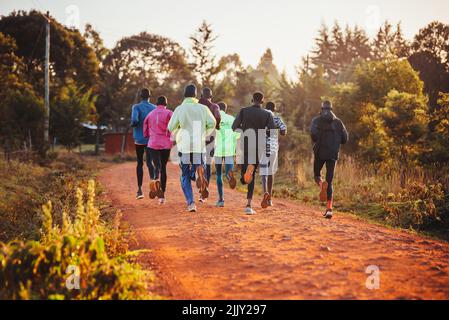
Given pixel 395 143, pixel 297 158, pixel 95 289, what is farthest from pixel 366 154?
pixel 95 289

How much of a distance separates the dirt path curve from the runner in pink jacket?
0.91m

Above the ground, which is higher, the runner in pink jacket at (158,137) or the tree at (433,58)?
the tree at (433,58)

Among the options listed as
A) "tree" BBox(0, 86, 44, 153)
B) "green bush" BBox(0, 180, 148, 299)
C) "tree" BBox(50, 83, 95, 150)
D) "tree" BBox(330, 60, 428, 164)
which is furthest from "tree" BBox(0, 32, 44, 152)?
"green bush" BBox(0, 180, 148, 299)

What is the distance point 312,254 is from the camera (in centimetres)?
570

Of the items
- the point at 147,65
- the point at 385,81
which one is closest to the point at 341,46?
the point at 147,65

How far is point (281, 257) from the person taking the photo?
18.2ft

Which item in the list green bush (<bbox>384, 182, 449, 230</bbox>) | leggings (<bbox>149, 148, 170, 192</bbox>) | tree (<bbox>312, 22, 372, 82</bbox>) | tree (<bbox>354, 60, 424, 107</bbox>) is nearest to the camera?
green bush (<bbox>384, 182, 449, 230</bbox>)

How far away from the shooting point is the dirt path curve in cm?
446

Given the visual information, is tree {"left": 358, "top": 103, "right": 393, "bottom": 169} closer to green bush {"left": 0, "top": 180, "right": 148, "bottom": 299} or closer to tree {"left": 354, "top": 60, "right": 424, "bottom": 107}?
tree {"left": 354, "top": 60, "right": 424, "bottom": 107}

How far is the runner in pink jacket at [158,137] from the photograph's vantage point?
31.0 ft

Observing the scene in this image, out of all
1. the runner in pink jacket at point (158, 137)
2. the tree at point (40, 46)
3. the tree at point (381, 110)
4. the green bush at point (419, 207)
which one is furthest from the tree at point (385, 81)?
the tree at point (40, 46)

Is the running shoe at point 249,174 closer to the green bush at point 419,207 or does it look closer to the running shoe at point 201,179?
the running shoe at point 201,179

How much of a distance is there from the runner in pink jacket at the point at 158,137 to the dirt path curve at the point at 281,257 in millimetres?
908

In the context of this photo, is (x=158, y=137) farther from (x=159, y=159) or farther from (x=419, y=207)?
(x=419, y=207)
